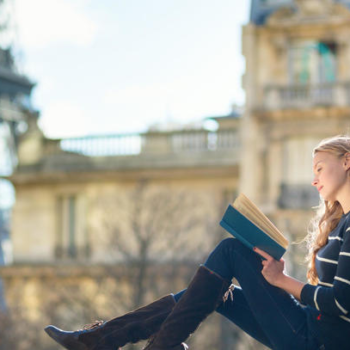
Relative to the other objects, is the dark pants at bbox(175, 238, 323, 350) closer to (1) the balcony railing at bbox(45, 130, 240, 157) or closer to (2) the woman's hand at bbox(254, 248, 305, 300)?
(2) the woman's hand at bbox(254, 248, 305, 300)

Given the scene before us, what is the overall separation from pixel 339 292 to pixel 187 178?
66.3ft

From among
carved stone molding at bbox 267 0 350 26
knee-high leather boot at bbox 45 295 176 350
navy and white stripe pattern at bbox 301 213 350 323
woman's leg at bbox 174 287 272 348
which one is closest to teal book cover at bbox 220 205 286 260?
navy and white stripe pattern at bbox 301 213 350 323

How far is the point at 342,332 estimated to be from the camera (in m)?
3.90

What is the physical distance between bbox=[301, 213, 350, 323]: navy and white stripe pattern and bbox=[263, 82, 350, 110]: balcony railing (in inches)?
687

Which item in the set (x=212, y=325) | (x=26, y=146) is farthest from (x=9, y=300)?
(x=212, y=325)

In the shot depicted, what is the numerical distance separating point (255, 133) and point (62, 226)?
7103 millimetres

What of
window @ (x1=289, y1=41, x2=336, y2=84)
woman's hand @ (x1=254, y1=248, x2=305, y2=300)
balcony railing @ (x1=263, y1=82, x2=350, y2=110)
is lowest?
woman's hand @ (x1=254, y1=248, x2=305, y2=300)

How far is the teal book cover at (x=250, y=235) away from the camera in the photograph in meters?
4.05

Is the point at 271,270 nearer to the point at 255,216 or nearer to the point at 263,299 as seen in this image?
the point at 263,299

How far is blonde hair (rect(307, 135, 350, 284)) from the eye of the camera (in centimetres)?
414

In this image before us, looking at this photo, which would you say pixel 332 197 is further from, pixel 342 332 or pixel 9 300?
pixel 9 300

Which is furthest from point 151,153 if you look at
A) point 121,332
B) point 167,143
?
point 121,332

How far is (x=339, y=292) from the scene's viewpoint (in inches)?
149

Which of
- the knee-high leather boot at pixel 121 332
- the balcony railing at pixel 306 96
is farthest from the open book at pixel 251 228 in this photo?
the balcony railing at pixel 306 96
